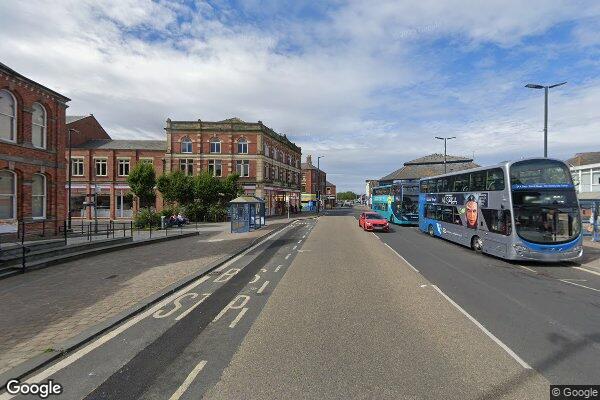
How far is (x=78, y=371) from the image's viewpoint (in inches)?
173

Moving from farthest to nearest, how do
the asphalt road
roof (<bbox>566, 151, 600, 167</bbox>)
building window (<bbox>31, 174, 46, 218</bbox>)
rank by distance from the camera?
roof (<bbox>566, 151, 600, 167</bbox>) → building window (<bbox>31, 174, 46, 218</bbox>) → the asphalt road

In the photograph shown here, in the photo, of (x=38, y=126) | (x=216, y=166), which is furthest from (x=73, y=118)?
(x=38, y=126)

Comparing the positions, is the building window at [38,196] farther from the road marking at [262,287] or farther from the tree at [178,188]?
the tree at [178,188]

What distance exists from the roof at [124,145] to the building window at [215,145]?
19.9 ft

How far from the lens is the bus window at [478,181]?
48.2 ft

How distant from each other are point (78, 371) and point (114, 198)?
139ft

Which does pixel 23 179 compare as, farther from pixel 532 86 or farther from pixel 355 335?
pixel 532 86

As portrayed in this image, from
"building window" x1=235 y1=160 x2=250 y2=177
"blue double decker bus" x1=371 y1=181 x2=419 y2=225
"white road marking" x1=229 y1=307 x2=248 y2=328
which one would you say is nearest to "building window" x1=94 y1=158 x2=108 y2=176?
"building window" x1=235 y1=160 x2=250 y2=177

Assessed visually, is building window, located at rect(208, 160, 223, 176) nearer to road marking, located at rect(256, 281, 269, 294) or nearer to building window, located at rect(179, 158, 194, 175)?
building window, located at rect(179, 158, 194, 175)

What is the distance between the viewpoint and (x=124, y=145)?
43.8 m

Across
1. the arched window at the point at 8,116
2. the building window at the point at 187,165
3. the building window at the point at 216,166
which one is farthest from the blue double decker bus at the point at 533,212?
the building window at the point at 187,165

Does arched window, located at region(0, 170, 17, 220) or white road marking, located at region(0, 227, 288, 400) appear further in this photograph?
arched window, located at region(0, 170, 17, 220)

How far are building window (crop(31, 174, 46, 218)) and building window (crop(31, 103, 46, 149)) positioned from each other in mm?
1633

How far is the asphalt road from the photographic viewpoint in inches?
185
